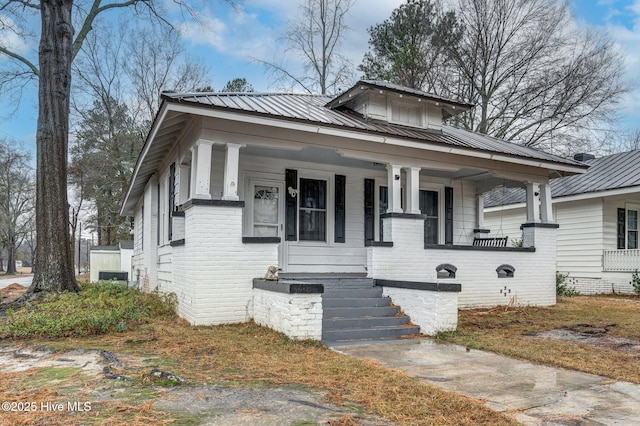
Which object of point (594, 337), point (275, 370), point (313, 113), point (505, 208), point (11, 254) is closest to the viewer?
point (275, 370)

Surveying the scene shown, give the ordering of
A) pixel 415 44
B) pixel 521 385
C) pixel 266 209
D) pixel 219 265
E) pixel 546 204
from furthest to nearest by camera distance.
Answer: pixel 415 44, pixel 546 204, pixel 266 209, pixel 219 265, pixel 521 385

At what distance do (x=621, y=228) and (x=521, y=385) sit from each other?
44.7 ft

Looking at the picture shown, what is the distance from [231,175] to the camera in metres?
7.58

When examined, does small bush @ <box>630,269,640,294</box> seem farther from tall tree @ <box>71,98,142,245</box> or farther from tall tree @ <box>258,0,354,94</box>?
tall tree @ <box>71,98,142,245</box>

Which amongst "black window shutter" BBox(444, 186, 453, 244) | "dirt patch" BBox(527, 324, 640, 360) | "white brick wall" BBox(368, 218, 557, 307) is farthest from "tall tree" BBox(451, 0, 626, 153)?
"dirt patch" BBox(527, 324, 640, 360)

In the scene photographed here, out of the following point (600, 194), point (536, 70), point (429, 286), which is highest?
point (536, 70)

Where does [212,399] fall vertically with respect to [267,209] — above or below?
below

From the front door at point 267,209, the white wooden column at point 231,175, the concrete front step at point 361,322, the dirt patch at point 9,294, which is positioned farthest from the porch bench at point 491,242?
the dirt patch at point 9,294

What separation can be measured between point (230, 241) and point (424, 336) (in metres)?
3.28

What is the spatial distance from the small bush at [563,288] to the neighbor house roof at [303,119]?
5673 mm

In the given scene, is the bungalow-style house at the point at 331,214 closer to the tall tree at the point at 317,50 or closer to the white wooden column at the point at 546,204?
the white wooden column at the point at 546,204

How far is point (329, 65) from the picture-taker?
24062 mm

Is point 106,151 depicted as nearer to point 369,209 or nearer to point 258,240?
point 369,209

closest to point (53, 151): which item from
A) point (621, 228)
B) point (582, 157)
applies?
point (582, 157)
